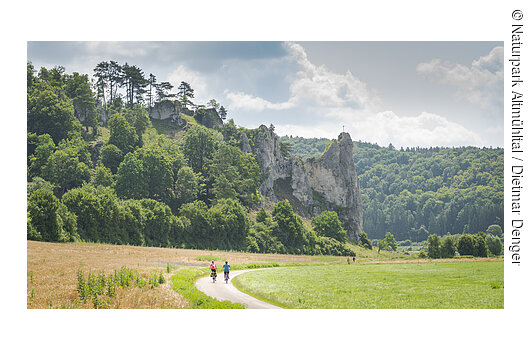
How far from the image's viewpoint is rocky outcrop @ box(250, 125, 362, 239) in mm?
151750

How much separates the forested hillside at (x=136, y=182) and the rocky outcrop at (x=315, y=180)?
6749 mm

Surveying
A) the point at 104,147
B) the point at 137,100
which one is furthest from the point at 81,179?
the point at 137,100

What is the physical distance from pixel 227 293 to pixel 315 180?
142000 mm

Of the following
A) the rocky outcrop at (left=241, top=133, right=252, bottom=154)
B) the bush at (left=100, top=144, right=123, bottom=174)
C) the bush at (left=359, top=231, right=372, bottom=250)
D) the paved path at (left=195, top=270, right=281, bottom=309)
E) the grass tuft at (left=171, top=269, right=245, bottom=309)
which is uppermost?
the rocky outcrop at (left=241, top=133, right=252, bottom=154)

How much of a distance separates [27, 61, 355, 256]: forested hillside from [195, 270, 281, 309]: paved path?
1245 inches

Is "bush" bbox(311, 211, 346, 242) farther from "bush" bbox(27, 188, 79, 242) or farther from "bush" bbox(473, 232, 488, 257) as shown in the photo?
"bush" bbox(27, 188, 79, 242)

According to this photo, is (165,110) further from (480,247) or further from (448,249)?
(480,247)

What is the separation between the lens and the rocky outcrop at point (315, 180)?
498 ft

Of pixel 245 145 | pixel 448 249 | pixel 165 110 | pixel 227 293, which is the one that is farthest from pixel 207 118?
pixel 227 293

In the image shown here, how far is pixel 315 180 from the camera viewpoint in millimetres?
170000

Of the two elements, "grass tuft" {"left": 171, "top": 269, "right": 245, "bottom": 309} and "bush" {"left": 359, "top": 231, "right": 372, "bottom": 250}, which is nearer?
"grass tuft" {"left": 171, "top": 269, "right": 245, "bottom": 309}

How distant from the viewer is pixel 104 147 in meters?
112

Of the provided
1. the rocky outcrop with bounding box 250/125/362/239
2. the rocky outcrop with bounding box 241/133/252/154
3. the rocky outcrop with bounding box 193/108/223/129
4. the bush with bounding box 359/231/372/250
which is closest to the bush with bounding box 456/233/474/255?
the bush with bounding box 359/231/372/250

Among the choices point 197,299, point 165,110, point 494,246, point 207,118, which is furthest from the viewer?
point 207,118
